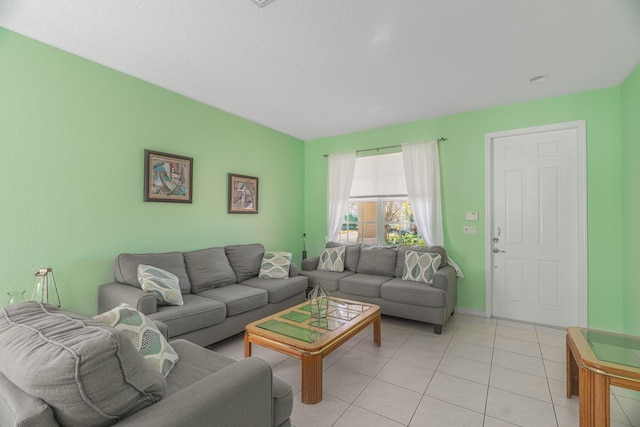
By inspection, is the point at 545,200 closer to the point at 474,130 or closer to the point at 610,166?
the point at 610,166

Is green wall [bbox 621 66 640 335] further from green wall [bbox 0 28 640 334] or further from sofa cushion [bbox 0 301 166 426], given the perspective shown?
sofa cushion [bbox 0 301 166 426]

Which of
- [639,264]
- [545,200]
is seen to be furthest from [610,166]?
[639,264]

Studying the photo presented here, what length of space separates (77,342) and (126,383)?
0.20 metres

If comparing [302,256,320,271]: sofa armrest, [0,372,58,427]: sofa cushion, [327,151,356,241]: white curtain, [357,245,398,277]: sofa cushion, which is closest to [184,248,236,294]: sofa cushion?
[302,256,320,271]: sofa armrest

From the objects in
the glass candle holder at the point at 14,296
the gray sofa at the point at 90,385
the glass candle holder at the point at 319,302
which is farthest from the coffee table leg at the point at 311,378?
the glass candle holder at the point at 14,296

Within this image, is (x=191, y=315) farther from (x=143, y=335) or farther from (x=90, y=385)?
(x=90, y=385)

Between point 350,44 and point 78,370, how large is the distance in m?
2.57

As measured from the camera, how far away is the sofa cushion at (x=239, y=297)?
2791 millimetres

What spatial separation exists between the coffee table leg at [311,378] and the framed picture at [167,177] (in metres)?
2.36

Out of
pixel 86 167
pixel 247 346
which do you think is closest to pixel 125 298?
pixel 247 346

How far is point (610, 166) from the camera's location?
299cm

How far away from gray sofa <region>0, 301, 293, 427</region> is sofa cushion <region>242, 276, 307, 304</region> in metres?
2.04

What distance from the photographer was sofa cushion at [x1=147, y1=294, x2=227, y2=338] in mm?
2299

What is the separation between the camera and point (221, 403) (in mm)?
1048
